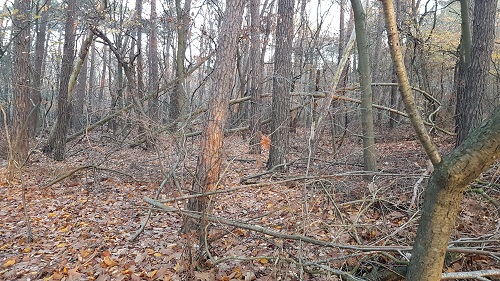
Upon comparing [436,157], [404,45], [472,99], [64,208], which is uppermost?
[404,45]

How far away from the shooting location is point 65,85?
9648 mm

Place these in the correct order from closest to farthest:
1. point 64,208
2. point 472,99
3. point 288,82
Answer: point 64,208 < point 472,99 < point 288,82

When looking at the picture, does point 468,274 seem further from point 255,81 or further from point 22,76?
point 22,76

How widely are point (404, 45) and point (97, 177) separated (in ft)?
38.5

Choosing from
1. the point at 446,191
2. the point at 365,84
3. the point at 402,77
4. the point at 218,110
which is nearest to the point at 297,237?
the point at 446,191

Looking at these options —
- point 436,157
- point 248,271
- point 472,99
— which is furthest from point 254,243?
point 472,99

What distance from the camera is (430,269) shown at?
2.14m

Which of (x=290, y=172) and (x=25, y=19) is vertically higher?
(x=25, y=19)

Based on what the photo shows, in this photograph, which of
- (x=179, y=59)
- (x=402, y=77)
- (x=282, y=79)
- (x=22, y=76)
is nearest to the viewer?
(x=402, y=77)

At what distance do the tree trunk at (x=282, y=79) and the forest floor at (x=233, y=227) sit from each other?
0.66 meters

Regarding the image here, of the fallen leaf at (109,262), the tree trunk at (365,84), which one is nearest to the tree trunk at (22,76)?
the fallen leaf at (109,262)

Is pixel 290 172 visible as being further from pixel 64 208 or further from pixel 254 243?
pixel 64 208

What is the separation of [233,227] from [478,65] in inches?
236

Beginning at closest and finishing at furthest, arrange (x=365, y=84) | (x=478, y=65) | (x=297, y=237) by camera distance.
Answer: (x=297, y=237)
(x=365, y=84)
(x=478, y=65)
